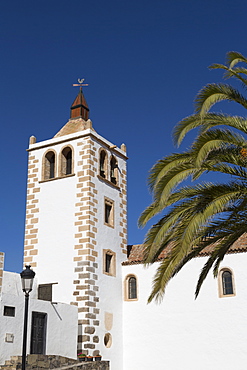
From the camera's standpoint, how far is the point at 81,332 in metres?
20.5

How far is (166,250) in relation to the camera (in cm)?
2342

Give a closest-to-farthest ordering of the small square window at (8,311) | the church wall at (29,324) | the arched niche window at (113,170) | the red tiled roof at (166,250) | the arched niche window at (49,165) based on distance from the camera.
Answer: the church wall at (29,324) → the small square window at (8,311) → the red tiled roof at (166,250) → the arched niche window at (49,165) → the arched niche window at (113,170)

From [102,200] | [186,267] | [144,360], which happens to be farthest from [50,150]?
[144,360]

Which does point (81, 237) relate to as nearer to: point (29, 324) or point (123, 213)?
point (123, 213)

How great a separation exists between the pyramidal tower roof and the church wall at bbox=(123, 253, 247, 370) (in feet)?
24.9

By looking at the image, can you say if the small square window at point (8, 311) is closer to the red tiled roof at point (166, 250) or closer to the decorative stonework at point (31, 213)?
the decorative stonework at point (31, 213)

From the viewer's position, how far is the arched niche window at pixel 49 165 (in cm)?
2412

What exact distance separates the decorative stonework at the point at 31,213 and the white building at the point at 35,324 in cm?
224

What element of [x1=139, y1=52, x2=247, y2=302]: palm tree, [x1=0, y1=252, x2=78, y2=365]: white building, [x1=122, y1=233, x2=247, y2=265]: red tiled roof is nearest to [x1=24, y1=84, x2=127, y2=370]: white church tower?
[x1=122, y1=233, x2=247, y2=265]: red tiled roof

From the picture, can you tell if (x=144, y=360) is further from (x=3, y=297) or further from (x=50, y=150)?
(x=50, y=150)

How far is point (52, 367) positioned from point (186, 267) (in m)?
7.35

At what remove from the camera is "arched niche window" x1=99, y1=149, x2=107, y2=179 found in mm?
24141

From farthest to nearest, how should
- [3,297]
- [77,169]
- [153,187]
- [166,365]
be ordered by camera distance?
[77,169]
[166,365]
[3,297]
[153,187]

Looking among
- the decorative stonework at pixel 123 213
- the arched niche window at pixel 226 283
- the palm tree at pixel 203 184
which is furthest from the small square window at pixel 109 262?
the palm tree at pixel 203 184
